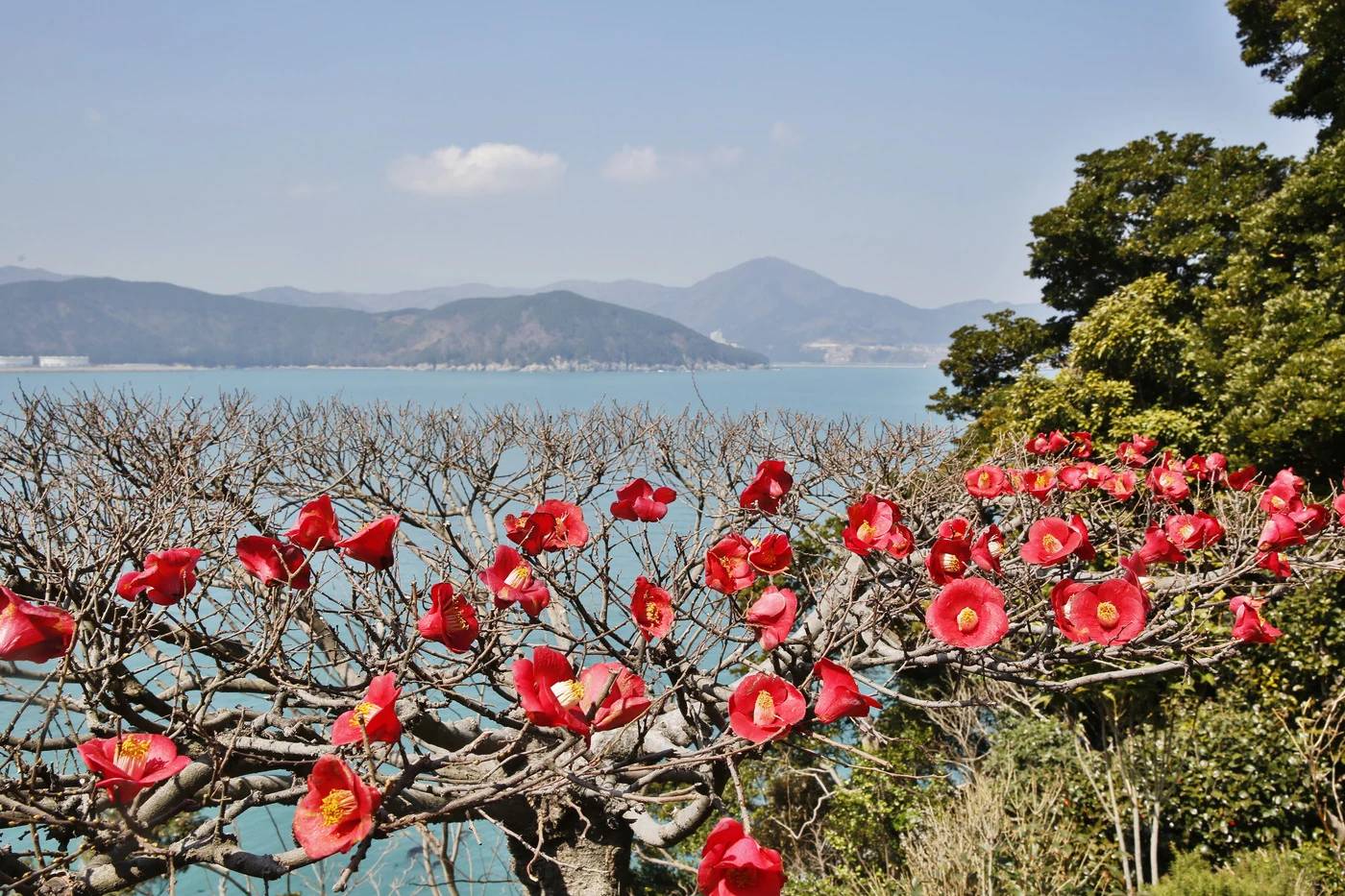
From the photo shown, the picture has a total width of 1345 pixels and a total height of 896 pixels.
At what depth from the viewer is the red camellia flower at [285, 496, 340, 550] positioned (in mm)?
2252

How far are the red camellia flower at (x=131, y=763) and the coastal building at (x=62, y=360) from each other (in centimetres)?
A: 18344

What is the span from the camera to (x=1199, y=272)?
42.7 ft

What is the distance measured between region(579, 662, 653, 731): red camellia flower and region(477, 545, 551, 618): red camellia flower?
0.58 metres

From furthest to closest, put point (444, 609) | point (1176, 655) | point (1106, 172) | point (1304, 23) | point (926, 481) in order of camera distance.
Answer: point (1106, 172) → point (1304, 23) → point (926, 481) → point (1176, 655) → point (444, 609)

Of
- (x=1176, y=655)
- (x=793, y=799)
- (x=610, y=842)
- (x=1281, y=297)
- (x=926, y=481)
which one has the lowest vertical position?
(x=793, y=799)

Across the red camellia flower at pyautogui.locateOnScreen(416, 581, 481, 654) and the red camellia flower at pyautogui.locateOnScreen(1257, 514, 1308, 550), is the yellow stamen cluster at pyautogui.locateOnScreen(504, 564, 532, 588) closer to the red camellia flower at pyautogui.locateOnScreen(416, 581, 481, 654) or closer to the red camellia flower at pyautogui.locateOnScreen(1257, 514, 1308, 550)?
the red camellia flower at pyautogui.locateOnScreen(416, 581, 481, 654)

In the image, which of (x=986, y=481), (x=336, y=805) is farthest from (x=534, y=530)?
(x=986, y=481)

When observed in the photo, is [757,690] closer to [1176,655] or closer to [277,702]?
[277,702]

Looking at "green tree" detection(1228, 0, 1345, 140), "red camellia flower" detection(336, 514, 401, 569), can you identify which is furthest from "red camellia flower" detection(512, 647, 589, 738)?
"green tree" detection(1228, 0, 1345, 140)

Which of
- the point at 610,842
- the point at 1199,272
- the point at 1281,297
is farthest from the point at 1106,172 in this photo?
the point at 610,842

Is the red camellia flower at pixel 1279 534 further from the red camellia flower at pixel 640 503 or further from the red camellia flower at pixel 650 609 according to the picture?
the red camellia flower at pixel 650 609

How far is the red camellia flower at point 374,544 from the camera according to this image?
210 centimetres

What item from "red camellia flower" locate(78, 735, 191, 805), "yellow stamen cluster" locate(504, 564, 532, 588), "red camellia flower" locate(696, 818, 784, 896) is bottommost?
"red camellia flower" locate(696, 818, 784, 896)

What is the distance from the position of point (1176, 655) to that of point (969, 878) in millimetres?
2555
